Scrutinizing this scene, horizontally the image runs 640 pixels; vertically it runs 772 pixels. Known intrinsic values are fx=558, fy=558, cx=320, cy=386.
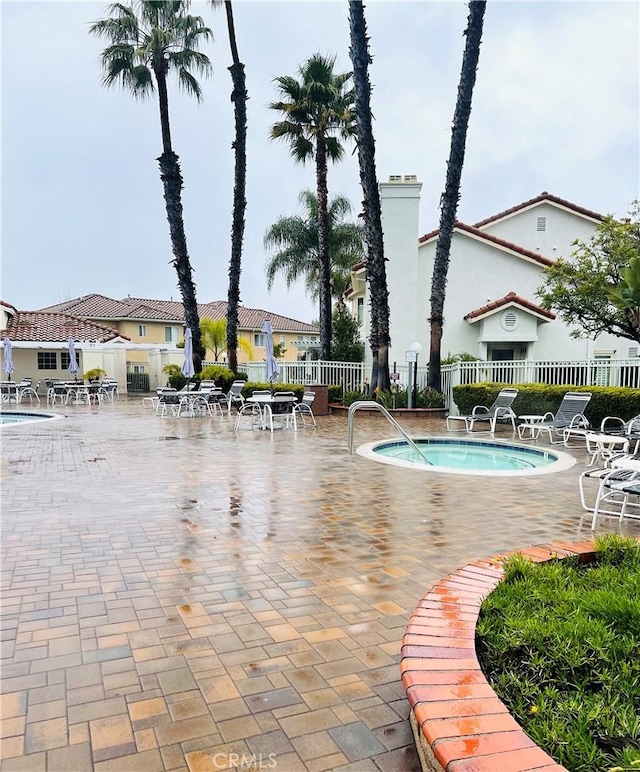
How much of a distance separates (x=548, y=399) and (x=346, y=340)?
13.4 meters

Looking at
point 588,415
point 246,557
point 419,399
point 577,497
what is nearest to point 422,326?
point 419,399

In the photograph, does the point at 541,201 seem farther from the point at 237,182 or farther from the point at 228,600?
the point at 228,600

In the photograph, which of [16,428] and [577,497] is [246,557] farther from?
[16,428]

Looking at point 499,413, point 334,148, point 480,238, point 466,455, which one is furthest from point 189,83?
point 466,455

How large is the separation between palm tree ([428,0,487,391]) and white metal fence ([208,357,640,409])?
0.99 m

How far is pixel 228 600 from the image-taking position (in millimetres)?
3574

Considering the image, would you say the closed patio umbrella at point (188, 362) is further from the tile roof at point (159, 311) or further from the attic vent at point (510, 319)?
the tile roof at point (159, 311)

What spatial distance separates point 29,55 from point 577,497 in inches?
492

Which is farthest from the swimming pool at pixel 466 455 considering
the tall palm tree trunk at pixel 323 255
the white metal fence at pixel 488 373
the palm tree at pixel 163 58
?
the palm tree at pixel 163 58

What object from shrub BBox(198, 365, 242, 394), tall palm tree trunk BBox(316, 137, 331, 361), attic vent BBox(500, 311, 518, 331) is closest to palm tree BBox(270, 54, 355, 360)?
tall palm tree trunk BBox(316, 137, 331, 361)

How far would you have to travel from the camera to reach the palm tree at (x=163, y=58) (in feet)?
69.1

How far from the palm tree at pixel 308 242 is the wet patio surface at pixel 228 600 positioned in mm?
23803

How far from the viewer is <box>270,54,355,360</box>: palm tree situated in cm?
2183

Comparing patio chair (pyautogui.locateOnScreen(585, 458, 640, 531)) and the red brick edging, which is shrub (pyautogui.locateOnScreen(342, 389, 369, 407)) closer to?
patio chair (pyautogui.locateOnScreen(585, 458, 640, 531))
